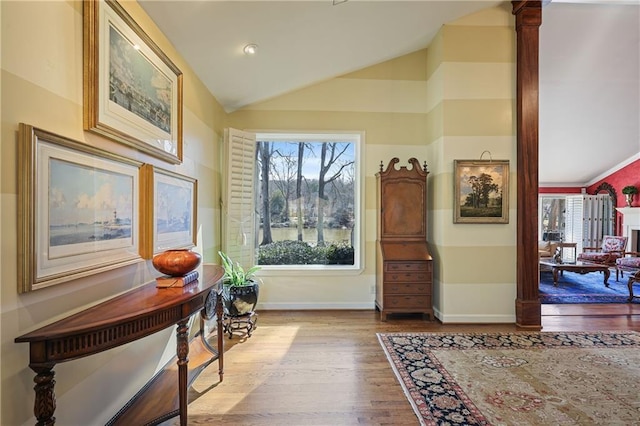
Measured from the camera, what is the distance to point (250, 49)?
112 inches

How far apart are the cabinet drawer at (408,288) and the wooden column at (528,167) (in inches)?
41.9

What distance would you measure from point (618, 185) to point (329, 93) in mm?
8960

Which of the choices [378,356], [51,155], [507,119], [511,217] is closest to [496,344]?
[378,356]

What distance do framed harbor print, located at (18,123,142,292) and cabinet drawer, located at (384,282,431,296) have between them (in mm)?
2777

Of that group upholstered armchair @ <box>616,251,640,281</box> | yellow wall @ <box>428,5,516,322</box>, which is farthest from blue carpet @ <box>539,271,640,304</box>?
yellow wall @ <box>428,5,516,322</box>

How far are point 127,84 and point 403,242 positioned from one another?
125 inches

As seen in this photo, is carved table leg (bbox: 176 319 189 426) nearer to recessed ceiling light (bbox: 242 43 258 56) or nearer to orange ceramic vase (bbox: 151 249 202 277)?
orange ceramic vase (bbox: 151 249 202 277)

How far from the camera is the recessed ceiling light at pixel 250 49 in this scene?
2807 millimetres

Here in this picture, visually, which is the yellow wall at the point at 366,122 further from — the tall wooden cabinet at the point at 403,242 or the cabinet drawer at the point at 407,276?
the cabinet drawer at the point at 407,276

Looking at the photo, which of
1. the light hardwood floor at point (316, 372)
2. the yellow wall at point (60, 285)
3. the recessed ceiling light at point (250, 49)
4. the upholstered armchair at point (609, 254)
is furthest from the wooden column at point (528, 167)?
the upholstered armchair at point (609, 254)

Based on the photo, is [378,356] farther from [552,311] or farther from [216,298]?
[552,311]

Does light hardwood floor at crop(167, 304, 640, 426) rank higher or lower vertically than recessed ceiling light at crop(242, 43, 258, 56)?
lower

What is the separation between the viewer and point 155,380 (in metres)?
2.19

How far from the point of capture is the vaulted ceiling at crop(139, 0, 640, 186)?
2.47 metres
